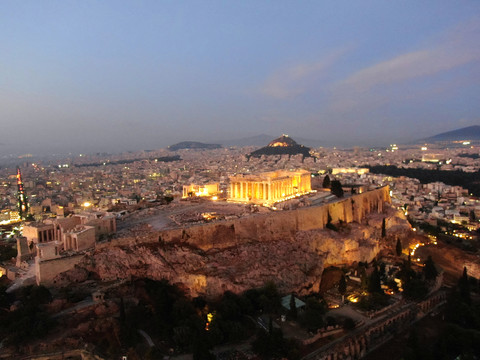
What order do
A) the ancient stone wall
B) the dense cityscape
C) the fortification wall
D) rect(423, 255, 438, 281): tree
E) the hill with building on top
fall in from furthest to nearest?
the hill with building on top → rect(423, 255, 438, 281): tree → the fortification wall → the ancient stone wall → the dense cityscape

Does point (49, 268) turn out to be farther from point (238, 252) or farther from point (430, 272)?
point (430, 272)

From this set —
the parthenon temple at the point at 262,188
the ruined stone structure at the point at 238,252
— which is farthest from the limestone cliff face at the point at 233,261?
the parthenon temple at the point at 262,188

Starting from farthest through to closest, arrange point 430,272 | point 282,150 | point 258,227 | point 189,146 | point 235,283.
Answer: point 189,146, point 282,150, point 258,227, point 430,272, point 235,283

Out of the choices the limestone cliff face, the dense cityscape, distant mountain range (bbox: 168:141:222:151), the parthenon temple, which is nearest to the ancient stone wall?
the dense cityscape

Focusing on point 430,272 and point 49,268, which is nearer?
point 49,268

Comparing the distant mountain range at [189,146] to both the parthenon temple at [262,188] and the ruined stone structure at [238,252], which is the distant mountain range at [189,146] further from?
the ruined stone structure at [238,252]

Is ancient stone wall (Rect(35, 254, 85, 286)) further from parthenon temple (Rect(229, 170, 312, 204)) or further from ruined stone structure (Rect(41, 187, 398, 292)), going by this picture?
parthenon temple (Rect(229, 170, 312, 204))

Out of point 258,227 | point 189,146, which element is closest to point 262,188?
point 258,227
